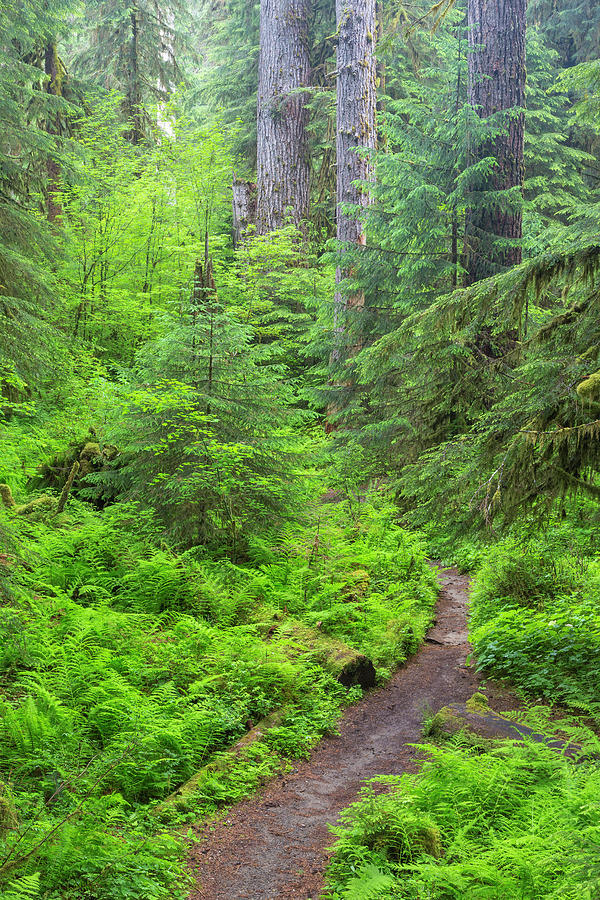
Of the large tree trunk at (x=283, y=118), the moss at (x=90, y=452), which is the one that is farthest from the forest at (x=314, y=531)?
the large tree trunk at (x=283, y=118)

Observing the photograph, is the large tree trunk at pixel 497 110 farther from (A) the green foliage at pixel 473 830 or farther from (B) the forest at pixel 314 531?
(A) the green foliage at pixel 473 830

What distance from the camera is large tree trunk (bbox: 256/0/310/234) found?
1609 centimetres

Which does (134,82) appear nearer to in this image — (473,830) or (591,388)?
(591,388)

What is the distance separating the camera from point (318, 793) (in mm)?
4676

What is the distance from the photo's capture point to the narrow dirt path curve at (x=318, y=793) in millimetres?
3707

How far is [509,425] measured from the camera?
4656mm

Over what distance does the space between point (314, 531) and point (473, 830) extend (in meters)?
5.03

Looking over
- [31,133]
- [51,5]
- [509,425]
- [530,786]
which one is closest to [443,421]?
[509,425]

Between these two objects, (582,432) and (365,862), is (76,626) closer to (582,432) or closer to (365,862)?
(365,862)

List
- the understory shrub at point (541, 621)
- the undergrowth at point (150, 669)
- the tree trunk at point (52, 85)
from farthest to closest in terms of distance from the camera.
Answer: the tree trunk at point (52, 85) → the understory shrub at point (541, 621) → the undergrowth at point (150, 669)

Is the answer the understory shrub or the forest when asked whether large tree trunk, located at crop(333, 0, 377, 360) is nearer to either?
the forest

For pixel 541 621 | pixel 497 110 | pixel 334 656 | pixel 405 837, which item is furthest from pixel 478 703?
pixel 497 110

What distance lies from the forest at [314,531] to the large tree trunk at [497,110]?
0.04m

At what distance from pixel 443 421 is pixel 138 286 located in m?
8.71
